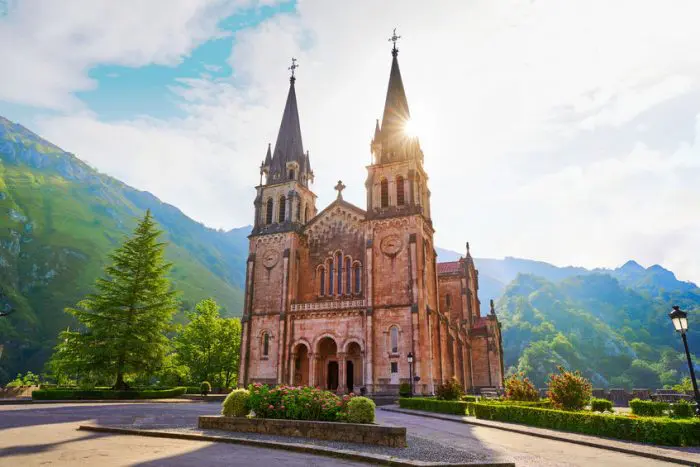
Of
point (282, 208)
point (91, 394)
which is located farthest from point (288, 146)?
point (91, 394)

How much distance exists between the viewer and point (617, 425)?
14.9 metres

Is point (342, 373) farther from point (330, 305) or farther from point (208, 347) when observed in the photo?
point (208, 347)

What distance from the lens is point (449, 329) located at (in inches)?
1703

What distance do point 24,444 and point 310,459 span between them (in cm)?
730

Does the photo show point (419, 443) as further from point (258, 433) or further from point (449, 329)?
point (449, 329)

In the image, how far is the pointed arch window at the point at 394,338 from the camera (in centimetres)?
3606

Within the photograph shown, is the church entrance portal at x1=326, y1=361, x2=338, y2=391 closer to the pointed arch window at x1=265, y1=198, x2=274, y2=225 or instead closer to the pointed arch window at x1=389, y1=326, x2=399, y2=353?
the pointed arch window at x1=389, y1=326, x2=399, y2=353

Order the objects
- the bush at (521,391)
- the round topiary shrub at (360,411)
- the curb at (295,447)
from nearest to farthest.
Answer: the curb at (295,447), the round topiary shrub at (360,411), the bush at (521,391)

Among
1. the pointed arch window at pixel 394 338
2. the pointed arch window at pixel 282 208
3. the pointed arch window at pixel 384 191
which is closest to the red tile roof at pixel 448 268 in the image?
the pointed arch window at pixel 384 191

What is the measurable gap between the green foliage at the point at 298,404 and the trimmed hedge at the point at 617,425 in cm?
866

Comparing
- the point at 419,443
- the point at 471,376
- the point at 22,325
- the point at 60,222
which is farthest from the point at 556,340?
the point at 60,222

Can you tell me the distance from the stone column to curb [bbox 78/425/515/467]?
79.2 ft

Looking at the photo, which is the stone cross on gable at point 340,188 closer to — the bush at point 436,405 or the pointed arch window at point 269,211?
the pointed arch window at point 269,211

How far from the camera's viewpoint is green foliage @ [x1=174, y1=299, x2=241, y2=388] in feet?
165
